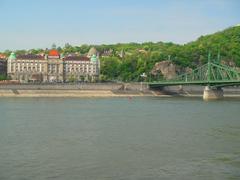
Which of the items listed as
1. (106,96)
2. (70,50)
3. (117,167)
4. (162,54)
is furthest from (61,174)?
(70,50)

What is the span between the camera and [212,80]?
241 ft

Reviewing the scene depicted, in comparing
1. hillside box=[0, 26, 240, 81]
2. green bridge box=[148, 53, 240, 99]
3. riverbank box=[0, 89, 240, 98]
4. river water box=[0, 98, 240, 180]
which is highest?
hillside box=[0, 26, 240, 81]

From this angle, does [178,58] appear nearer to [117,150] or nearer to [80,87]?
[80,87]

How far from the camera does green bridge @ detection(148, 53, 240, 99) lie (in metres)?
68.2

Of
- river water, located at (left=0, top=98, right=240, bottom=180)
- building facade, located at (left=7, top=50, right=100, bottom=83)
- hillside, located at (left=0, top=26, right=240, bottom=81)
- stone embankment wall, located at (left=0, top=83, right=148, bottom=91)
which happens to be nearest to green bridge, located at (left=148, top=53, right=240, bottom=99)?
stone embankment wall, located at (left=0, top=83, right=148, bottom=91)

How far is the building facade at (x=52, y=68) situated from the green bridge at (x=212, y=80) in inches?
952

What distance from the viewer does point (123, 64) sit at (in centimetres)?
10812

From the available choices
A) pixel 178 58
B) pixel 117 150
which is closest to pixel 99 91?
pixel 178 58

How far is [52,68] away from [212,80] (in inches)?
1665

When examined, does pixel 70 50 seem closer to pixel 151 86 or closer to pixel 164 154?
pixel 151 86

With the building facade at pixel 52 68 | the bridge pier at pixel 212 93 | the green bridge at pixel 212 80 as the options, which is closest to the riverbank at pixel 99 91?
the green bridge at pixel 212 80

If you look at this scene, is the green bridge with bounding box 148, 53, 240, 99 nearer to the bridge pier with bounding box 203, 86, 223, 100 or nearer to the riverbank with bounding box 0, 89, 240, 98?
the bridge pier with bounding box 203, 86, 223, 100

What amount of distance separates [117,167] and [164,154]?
2.81 metres

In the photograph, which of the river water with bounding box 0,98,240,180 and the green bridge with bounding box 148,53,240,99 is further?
the green bridge with bounding box 148,53,240,99
